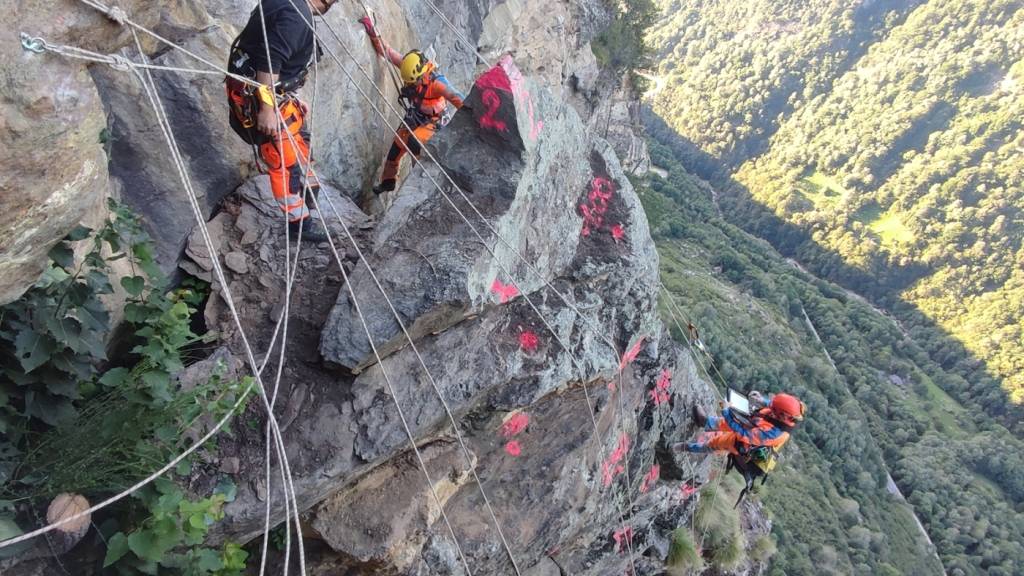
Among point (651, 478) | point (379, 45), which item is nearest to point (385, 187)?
point (379, 45)

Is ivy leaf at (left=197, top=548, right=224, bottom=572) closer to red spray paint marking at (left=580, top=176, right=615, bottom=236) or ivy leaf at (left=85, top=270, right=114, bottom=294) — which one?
ivy leaf at (left=85, top=270, right=114, bottom=294)

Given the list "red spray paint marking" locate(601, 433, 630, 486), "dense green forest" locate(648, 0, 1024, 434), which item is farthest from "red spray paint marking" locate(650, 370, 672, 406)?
"dense green forest" locate(648, 0, 1024, 434)

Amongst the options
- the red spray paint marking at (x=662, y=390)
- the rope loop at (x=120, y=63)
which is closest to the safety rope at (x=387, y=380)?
the rope loop at (x=120, y=63)

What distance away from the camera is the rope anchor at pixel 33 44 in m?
2.72

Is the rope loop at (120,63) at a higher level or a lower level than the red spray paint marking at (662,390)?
higher

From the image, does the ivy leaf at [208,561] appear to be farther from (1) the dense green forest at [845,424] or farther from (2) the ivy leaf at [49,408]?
(1) the dense green forest at [845,424]

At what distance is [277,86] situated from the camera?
471 cm

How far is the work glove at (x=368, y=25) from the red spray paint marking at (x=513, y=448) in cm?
525

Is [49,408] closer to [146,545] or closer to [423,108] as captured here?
[146,545]

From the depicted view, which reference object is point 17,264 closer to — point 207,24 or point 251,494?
point 251,494

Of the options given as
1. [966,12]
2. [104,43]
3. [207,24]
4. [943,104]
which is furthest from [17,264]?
[966,12]

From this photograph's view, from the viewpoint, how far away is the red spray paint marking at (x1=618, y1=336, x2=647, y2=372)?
22.6 ft

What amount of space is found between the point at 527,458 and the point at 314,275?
9.03 feet

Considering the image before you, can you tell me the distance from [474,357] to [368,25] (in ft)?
15.1
